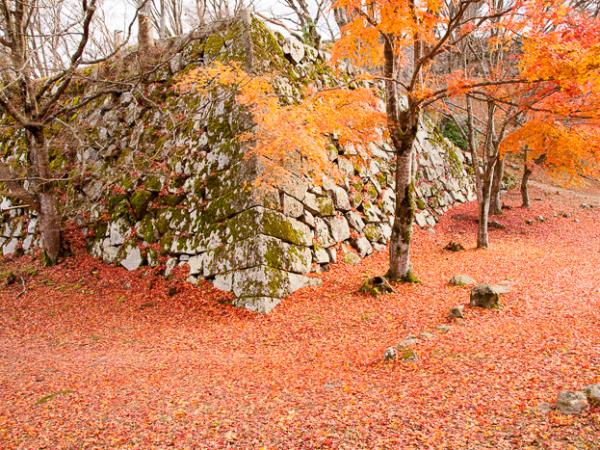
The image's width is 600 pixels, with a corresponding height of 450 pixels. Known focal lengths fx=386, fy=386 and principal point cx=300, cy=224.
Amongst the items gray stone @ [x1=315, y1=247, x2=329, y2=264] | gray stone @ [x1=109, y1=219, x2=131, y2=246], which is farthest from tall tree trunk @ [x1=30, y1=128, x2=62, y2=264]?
gray stone @ [x1=315, y1=247, x2=329, y2=264]

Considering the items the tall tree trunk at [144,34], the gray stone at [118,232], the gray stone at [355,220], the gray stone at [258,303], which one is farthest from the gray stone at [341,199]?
the tall tree trunk at [144,34]

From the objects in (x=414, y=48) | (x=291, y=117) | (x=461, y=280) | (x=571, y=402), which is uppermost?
(x=414, y=48)

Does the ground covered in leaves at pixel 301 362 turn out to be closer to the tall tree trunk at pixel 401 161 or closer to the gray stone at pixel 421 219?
the tall tree trunk at pixel 401 161

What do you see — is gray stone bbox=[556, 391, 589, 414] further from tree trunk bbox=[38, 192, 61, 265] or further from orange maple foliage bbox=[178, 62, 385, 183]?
tree trunk bbox=[38, 192, 61, 265]

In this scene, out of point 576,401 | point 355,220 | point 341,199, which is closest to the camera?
point 576,401

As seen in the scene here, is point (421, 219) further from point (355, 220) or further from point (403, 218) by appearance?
point (403, 218)

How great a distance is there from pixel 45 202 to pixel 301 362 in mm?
9786

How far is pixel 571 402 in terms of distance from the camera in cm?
373

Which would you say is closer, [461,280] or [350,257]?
[461,280]

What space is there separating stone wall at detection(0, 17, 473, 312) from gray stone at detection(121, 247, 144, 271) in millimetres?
33

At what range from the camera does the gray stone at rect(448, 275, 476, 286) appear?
9289 millimetres

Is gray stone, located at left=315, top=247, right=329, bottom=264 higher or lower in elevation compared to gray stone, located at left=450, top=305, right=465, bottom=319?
higher

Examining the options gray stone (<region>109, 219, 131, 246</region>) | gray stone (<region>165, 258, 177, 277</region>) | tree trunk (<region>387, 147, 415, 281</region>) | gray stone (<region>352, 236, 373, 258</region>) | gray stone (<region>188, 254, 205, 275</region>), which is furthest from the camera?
gray stone (<region>352, 236, 373, 258</region>)

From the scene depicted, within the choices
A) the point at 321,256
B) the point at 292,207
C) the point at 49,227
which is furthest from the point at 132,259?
the point at 321,256
